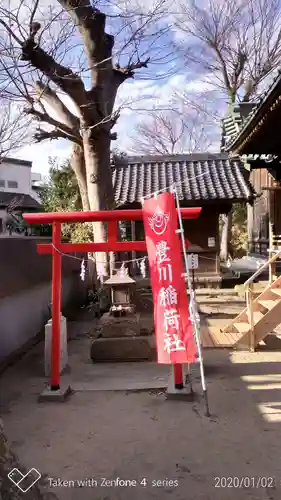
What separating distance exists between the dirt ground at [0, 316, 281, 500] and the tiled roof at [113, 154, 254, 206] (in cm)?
1031

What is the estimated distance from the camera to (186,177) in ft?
61.7

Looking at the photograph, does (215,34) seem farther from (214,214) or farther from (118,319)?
(118,319)

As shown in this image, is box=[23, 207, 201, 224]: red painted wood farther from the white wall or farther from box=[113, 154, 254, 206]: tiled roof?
the white wall

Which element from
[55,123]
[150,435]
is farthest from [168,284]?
[55,123]

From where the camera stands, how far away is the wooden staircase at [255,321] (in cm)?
837

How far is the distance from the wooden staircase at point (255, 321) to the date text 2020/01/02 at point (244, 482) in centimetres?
453

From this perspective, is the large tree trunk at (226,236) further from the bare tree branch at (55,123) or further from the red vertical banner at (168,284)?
the red vertical banner at (168,284)

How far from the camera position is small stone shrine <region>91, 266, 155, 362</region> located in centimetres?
827

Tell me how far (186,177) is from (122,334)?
11.2 metres

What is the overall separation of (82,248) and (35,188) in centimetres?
4834

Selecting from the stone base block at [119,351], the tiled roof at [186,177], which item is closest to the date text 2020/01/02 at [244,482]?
the stone base block at [119,351]

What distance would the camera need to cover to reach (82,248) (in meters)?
6.52

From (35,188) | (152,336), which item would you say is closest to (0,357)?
(152,336)

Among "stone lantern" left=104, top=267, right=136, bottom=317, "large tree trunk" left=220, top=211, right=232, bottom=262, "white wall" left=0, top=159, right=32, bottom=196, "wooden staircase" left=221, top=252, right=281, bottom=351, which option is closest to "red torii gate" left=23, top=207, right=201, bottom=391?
"wooden staircase" left=221, top=252, right=281, bottom=351
